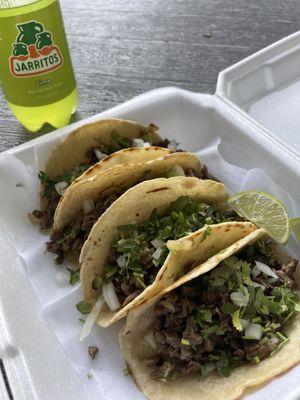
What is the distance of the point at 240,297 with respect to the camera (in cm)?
128

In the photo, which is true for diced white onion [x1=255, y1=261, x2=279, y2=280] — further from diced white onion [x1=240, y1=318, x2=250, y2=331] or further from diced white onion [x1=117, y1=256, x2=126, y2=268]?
diced white onion [x1=117, y1=256, x2=126, y2=268]

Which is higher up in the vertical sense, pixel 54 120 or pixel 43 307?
pixel 54 120

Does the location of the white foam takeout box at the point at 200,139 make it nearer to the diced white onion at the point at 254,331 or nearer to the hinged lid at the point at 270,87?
the hinged lid at the point at 270,87

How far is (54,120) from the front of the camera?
1.97 metres

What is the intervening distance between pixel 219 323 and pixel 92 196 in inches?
20.4

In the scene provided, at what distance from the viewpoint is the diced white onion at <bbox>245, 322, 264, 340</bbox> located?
1245 millimetres

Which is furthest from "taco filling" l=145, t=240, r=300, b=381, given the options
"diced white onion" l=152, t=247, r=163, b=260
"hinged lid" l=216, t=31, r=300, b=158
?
"hinged lid" l=216, t=31, r=300, b=158

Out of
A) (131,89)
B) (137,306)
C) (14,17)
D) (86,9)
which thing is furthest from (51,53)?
(86,9)

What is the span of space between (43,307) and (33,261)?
6.8 inches

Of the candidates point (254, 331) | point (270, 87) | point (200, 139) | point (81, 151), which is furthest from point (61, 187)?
point (270, 87)

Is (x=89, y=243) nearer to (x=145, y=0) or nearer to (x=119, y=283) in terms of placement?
(x=119, y=283)

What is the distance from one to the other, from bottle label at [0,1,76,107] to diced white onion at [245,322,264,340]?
1.02m

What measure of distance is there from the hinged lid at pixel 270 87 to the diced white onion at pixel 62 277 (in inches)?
29.2

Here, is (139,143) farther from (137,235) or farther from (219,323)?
(219,323)
